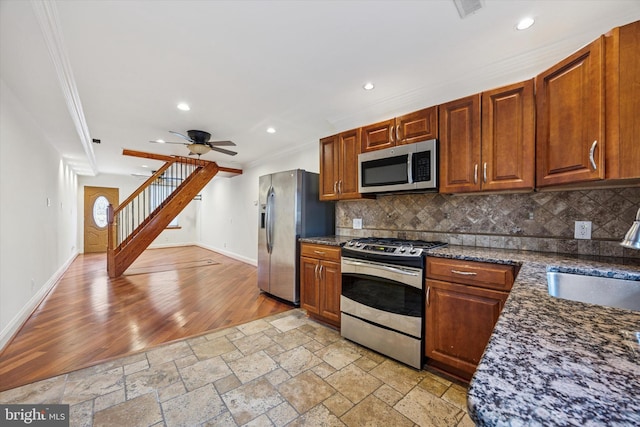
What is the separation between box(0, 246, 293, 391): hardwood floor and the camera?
226cm

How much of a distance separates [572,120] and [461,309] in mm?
1427

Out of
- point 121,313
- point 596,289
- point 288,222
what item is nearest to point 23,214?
point 121,313

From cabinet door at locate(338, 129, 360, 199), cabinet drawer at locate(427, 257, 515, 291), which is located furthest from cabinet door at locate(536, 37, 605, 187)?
cabinet door at locate(338, 129, 360, 199)

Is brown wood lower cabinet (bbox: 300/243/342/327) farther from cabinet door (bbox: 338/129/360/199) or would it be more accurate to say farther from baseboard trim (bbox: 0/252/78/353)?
baseboard trim (bbox: 0/252/78/353)

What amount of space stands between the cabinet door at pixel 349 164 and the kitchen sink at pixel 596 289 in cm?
186

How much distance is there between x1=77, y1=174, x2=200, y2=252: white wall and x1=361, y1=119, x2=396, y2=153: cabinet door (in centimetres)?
813

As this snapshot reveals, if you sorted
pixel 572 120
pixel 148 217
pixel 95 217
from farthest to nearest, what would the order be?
pixel 95 217 → pixel 148 217 → pixel 572 120

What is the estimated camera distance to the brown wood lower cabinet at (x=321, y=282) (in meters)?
2.81

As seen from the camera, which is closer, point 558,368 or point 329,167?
point 558,368

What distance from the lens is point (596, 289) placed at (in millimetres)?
1383

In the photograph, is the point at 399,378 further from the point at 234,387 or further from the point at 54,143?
the point at 54,143

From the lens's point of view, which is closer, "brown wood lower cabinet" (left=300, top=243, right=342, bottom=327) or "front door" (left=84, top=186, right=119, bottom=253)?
"brown wood lower cabinet" (left=300, top=243, right=342, bottom=327)

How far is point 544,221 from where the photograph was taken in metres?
2.13

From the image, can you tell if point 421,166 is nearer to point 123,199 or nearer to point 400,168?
point 400,168
